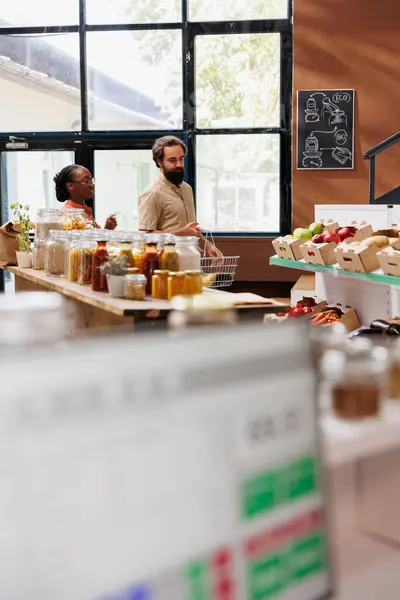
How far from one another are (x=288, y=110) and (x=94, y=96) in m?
2.08

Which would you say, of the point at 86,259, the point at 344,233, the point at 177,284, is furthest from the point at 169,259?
the point at 344,233

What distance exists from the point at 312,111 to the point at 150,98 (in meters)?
1.76

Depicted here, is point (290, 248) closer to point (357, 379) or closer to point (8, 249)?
point (8, 249)

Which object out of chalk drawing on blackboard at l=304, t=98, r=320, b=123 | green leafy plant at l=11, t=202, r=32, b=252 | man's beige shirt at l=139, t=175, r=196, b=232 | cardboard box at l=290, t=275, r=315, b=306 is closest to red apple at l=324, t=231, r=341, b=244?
cardboard box at l=290, t=275, r=315, b=306

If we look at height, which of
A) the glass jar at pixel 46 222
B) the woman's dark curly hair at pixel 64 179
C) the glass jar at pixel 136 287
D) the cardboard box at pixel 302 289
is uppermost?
the woman's dark curly hair at pixel 64 179

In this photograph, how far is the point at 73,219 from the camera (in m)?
5.55

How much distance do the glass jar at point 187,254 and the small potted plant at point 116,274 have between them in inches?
10.0

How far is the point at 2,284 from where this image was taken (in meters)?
9.88

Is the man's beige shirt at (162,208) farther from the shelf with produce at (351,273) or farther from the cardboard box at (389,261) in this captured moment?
the cardboard box at (389,261)

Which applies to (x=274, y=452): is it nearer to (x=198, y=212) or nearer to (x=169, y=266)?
(x=169, y=266)

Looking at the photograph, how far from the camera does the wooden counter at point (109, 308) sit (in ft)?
11.6

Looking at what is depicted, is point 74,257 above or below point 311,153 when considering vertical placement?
below

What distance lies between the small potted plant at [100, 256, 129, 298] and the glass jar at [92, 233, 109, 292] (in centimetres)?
15

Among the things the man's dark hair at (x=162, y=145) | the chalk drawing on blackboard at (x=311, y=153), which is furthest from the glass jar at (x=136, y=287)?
the chalk drawing on blackboard at (x=311, y=153)
